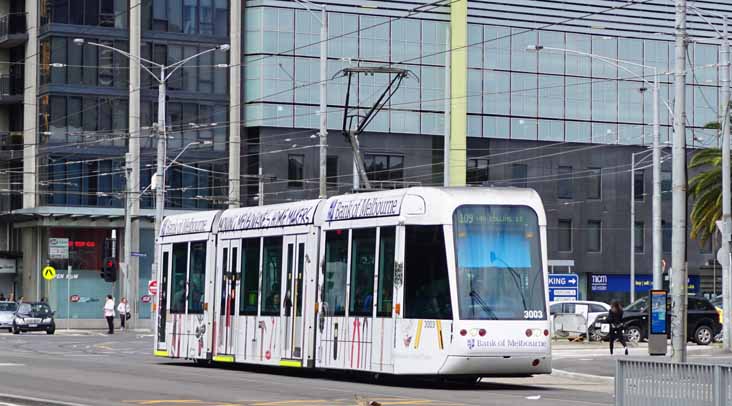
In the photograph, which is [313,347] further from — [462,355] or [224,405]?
[224,405]

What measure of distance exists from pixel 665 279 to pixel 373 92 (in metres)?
16.6

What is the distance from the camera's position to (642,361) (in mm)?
14164

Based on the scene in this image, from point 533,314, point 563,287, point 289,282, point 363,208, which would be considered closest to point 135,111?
point 563,287

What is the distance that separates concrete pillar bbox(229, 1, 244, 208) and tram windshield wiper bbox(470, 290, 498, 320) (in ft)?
160

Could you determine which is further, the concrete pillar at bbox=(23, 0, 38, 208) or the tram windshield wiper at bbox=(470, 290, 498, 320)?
the concrete pillar at bbox=(23, 0, 38, 208)

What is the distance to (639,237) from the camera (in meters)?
80.7

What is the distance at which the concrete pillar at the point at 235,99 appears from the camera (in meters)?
71.6

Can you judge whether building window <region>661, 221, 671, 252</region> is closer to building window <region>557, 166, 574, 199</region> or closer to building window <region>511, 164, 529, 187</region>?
building window <region>557, 166, 574, 199</region>

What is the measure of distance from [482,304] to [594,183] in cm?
5738

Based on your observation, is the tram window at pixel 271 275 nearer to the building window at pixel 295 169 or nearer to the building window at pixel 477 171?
the building window at pixel 295 169

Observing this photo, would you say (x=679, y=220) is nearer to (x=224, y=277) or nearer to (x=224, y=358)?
(x=224, y=277)

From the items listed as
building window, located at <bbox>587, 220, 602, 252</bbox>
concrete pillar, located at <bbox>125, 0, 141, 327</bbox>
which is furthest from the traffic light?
building window, located at <bbox>587, 220, 602, 252</bbox>

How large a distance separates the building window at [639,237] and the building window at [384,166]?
14.5 meters

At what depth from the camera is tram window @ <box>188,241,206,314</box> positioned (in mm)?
29781
